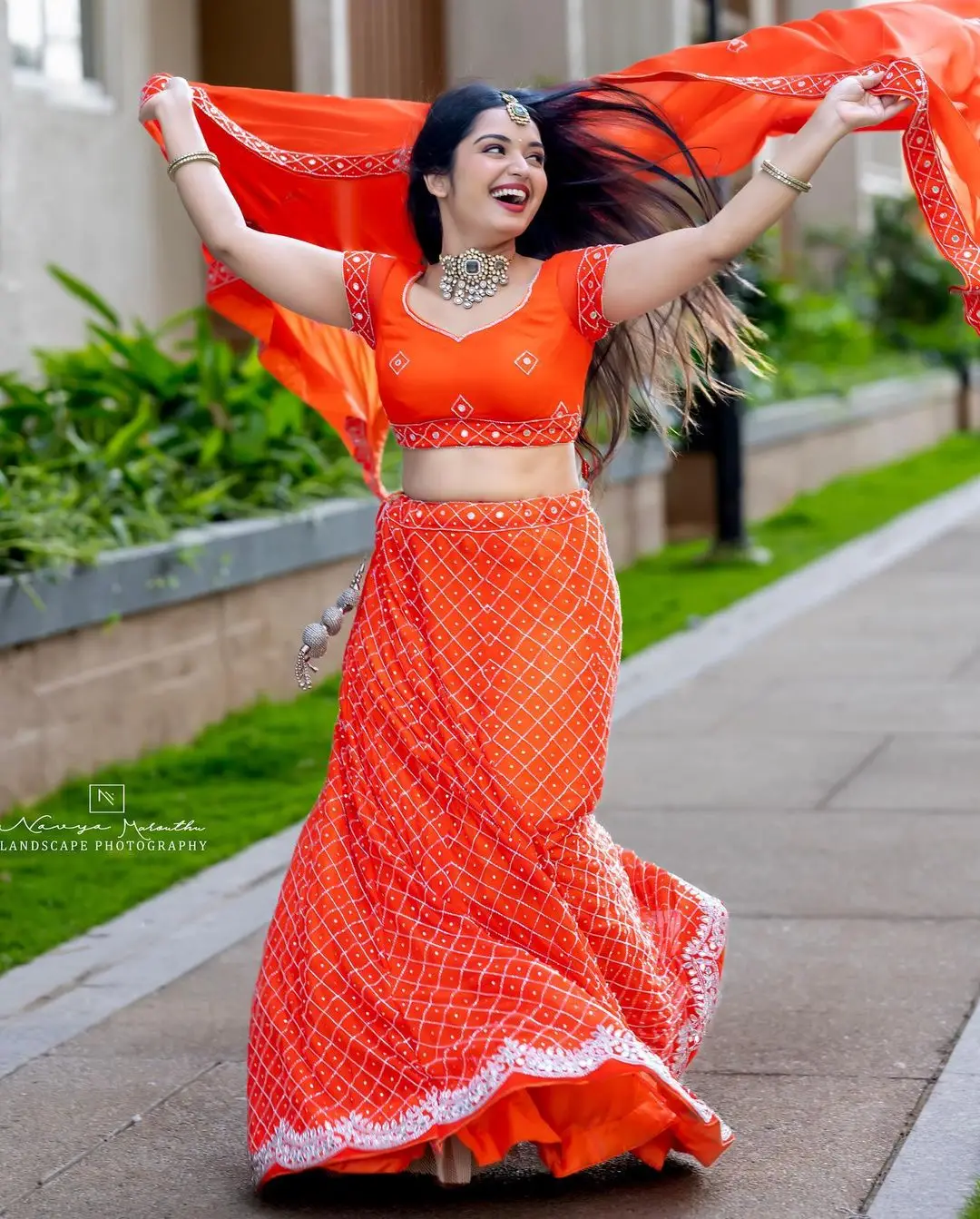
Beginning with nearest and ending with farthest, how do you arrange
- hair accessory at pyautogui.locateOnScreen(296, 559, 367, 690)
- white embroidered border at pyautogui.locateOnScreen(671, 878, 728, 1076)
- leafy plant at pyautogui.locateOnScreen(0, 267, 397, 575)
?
white embroidered border at pyautogui.locateOnScreen(671, 878, 728, 1076), hair accessory at pyautogui.locateOnScreen(296, 559, 367, 690), leafy plant at pyautogui.locateOnScreen(0, 267, 397, 575)

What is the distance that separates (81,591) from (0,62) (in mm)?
2516

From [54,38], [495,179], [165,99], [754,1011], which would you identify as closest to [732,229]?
[495,179]

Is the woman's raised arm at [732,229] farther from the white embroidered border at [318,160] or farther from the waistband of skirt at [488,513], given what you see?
the white embroidered border at [318,160]

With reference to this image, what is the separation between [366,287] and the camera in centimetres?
419

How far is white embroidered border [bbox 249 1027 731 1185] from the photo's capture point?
12.2ft

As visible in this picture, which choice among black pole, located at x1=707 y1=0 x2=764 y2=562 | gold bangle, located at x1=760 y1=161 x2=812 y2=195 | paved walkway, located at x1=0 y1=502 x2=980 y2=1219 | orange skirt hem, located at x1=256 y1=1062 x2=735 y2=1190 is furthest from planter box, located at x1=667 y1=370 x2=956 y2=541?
orange skirt hem, located at x1=256 y1=1062 x2=735 y2=1190

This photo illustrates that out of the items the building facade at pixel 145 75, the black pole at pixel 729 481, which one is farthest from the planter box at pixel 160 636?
the black pole at pixel 729 481

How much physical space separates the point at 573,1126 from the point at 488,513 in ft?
3.82

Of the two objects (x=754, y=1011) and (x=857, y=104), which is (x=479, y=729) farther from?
(x=754, y=1011)

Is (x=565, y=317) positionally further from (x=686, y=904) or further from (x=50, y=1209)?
(x=50, y=1209)

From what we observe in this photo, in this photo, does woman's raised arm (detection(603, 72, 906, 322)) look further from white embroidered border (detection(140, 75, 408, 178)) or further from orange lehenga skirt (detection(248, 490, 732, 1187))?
white embroidered border (detection(140, 75, 408, 178))

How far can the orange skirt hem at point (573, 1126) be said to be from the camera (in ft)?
12.5

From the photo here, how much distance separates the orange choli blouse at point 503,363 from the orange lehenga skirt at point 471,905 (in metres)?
0.15

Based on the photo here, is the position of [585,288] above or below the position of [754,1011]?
above
